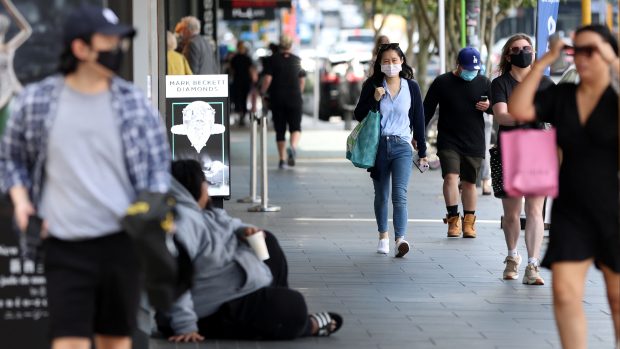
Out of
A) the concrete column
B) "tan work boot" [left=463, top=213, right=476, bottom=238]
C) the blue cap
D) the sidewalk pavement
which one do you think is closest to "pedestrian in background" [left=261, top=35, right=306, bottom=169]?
the sidewalk pavement

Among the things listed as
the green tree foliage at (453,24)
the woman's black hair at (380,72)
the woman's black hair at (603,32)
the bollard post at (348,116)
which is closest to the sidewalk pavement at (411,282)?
the woman's black hair at (380,72)

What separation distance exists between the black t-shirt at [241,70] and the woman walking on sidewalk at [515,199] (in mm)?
22950

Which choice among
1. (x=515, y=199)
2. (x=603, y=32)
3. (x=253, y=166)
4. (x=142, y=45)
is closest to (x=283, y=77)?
(x=253, y=166)

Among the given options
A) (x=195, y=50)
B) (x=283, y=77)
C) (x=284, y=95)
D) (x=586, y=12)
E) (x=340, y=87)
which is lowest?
(x=340, y=87)

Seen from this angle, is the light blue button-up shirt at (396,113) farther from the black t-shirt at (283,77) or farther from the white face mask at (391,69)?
the black t-shirt at (283,77)

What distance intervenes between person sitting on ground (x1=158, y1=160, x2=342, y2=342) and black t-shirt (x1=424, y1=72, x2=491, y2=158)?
16.9 ft

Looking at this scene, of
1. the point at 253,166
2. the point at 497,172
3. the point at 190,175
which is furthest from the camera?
the point at 253,166

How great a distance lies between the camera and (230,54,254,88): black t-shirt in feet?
110

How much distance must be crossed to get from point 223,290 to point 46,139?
260 centimetres

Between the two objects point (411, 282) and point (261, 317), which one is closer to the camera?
point (261, 317)

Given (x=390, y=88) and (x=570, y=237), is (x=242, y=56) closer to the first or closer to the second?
(x=390, y=88)

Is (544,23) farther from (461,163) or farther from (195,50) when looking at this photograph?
(195,50)

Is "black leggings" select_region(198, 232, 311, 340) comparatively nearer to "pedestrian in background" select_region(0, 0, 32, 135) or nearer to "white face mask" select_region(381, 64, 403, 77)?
"pedestrian in background" select_region(0, 0, 32, 135)

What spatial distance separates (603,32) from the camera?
669 cm
